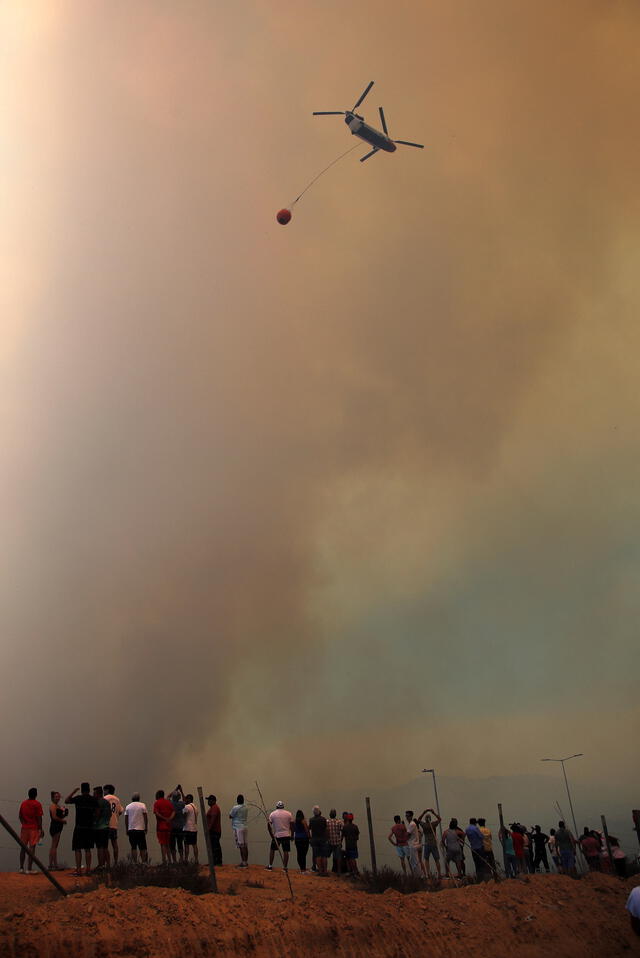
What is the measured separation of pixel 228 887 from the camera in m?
18.8

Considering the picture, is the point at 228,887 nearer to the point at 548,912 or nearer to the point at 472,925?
the point at 472,925

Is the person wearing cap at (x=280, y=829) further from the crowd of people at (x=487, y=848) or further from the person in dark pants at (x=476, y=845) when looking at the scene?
the person in dark pants at (x=476, y=845)

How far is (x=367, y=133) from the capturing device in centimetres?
4244

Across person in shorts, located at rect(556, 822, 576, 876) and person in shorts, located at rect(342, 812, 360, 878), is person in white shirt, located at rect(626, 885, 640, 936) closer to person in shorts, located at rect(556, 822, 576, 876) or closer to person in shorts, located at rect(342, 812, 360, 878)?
person in shorts, located at rect(342, 812, 360, 878)

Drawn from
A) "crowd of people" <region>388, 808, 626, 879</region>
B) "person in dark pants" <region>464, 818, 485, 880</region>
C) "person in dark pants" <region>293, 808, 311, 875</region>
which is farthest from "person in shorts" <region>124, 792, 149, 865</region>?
"person in dark pants" <region>464, 818, 485, 880</region>

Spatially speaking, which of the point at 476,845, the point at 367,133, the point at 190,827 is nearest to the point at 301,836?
the point at 190,827

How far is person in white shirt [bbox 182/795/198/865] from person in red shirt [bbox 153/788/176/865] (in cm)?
82

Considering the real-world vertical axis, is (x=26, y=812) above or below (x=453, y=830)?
above

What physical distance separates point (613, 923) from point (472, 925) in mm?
6377

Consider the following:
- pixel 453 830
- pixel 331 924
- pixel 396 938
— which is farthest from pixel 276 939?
pixel 453 830

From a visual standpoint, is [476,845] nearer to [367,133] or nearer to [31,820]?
[31,820]

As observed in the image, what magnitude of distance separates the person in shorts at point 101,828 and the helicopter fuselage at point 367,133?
120ft

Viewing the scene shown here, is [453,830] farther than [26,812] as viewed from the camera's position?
Yes

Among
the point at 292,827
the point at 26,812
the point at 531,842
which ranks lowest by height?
the point at 531,842
